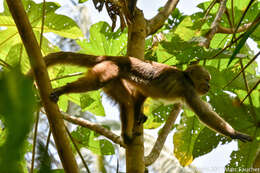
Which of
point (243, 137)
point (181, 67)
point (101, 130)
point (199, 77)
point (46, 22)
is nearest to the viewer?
point (101, 130)

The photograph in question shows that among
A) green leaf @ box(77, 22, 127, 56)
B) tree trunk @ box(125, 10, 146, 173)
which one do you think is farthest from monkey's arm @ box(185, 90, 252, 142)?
green leaf @ box(77, 22, 127, 56)

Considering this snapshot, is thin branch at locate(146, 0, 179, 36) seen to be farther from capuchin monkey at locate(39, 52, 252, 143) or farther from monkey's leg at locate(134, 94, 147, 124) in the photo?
monkey's leg at locate(134, 94, 147, 124)

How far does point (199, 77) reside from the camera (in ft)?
16.1

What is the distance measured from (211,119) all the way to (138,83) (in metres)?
1.19

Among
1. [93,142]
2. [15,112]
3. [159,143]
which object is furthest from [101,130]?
[15,112]

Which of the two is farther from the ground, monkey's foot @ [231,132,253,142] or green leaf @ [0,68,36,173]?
monkey's foot @ [231,132,253,142]

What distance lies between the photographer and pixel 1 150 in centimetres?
56

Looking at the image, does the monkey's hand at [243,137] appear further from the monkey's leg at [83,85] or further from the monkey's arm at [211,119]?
the monkey's leg at [83,85]

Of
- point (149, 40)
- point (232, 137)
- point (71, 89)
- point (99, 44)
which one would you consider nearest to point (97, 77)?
point (71, 89)

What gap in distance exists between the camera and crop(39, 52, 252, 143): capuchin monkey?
13.8ft

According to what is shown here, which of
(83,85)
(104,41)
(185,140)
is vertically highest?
(104,41)

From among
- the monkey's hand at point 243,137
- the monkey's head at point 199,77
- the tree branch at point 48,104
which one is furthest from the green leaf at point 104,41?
A: the monkey's hand at point 243,137

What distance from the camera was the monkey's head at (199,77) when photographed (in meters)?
4.79

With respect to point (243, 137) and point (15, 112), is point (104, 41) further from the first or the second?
point (15, 112)
